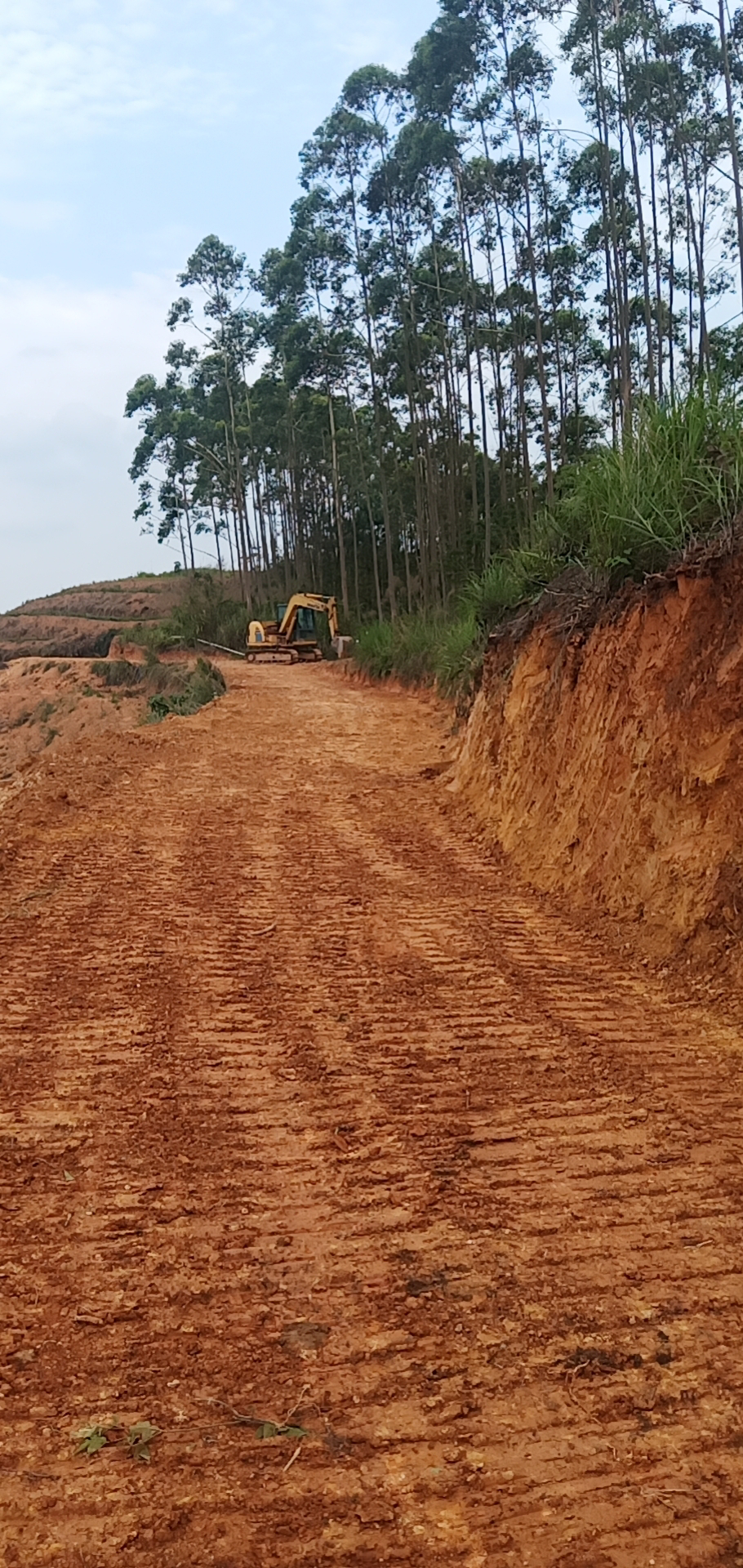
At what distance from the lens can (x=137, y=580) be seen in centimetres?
5697

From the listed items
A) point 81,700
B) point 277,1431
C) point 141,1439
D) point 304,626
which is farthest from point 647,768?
point 304,626

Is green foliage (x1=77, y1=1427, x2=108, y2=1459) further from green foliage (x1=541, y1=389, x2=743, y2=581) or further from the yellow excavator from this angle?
the yellow excavator

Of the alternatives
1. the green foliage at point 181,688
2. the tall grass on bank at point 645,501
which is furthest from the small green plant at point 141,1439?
the green foliage at point 181,688

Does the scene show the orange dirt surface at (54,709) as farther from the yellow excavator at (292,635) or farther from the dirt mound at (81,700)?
the yellow excavator at (292,635)

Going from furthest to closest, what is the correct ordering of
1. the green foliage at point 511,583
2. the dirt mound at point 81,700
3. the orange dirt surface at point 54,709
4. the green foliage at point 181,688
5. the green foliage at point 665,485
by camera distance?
the orange dirt surface at point 54,709
the dirt mound at point 81,700
the green foliage at point 181,688
the green foliage at point 511,583
the green foliage at point 665,485

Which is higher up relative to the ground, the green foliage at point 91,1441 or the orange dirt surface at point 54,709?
the orange dirt surface at point 54,709

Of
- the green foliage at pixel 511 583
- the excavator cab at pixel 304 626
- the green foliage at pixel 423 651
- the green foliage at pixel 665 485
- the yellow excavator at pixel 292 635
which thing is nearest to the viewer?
the green foliage at pixel 665 485

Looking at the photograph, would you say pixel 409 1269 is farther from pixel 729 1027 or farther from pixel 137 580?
pixel 137 580

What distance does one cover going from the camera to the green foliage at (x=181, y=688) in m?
17.8

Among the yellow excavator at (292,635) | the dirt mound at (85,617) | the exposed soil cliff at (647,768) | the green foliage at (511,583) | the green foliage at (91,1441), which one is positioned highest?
the dirt mound at (85,617)

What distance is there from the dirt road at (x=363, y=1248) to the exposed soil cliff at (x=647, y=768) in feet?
1.79

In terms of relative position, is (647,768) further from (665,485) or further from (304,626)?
(304,626)

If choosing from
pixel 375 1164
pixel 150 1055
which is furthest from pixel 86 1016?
pixel 375 1164

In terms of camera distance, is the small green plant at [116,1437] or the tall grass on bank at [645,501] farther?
the tall grass on bank at [645,501]
